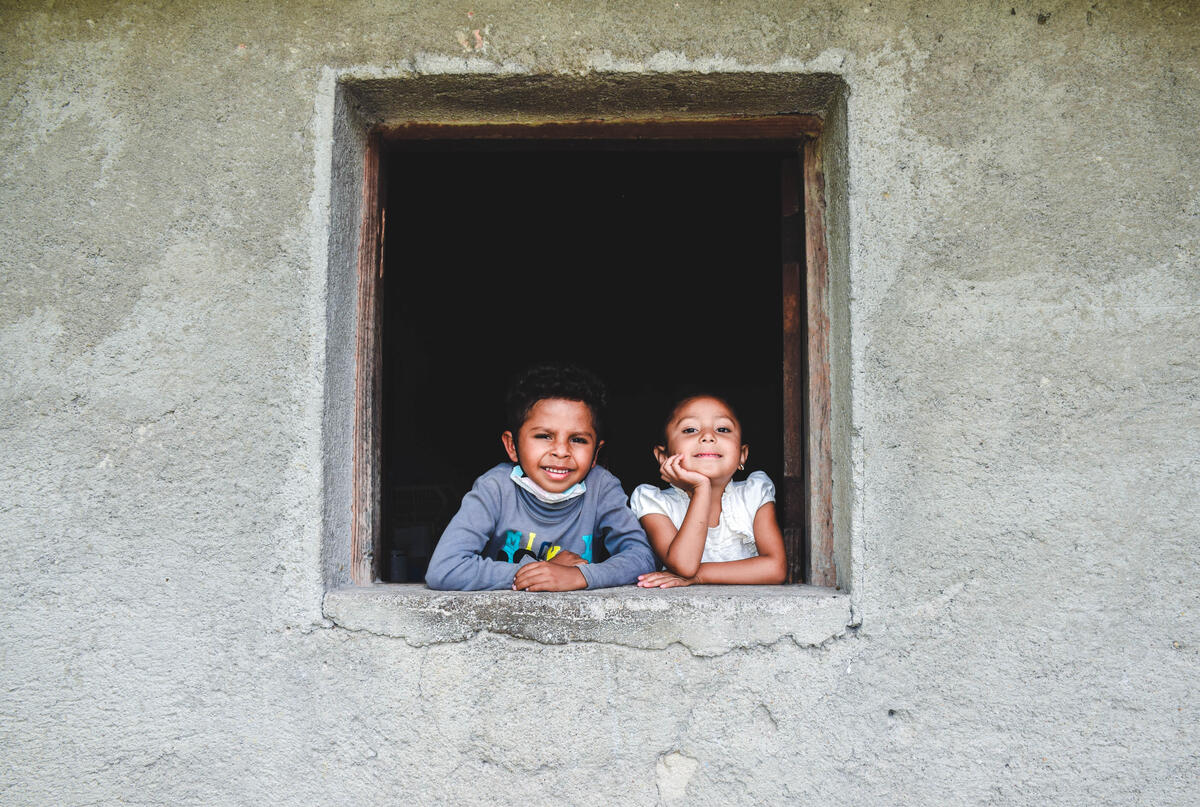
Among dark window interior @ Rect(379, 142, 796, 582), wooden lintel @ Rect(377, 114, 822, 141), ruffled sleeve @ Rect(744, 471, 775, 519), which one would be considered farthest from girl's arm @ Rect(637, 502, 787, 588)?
dark window interior @ Rect(379, 142, 796, 582)

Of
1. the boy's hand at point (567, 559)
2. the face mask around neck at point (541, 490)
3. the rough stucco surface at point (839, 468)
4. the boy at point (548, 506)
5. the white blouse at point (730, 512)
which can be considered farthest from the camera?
the white blouse at point (730, 512)

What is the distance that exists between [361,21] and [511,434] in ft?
4.33

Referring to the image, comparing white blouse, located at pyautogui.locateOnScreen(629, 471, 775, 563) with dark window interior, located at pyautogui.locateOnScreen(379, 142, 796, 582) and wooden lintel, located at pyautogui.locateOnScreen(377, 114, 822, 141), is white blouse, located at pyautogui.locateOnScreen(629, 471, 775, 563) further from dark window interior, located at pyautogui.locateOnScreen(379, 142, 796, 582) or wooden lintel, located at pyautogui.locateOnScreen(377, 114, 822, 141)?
dark window interior, located at pyautogui.locateOnScreen(379, 142, 796, 582)

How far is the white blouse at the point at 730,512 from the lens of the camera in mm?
2793

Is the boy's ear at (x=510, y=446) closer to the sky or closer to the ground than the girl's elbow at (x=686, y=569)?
closer to the sky

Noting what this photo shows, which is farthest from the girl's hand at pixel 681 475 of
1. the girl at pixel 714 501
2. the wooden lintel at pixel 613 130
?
the wooden lintel at pixel 613 130

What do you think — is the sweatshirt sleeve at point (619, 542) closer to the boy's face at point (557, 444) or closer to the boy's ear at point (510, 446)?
the boy's face at point (557, 444)

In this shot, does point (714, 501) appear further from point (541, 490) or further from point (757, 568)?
point (541, 490)

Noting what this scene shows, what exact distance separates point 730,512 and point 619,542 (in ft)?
1.24

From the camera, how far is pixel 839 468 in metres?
2.22

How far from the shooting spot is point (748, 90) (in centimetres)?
227

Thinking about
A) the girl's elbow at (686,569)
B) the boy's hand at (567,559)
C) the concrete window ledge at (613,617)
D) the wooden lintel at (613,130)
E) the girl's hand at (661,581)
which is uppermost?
the wooden lintel at (613,130)

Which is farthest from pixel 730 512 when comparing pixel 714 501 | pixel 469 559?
pixel 469 559

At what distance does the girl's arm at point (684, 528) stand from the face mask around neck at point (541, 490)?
0.82 feet
